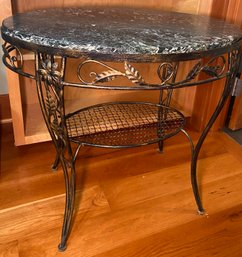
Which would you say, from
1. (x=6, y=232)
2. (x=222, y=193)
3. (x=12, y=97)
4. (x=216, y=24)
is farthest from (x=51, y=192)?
(x=216, y=24)

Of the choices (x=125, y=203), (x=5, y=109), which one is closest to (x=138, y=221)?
(x=125, y=203)

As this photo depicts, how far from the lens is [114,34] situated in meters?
0.61

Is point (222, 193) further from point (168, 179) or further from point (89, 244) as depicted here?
point (89, 244)

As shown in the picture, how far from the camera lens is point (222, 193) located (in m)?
1.06

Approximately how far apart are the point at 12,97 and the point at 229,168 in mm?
864

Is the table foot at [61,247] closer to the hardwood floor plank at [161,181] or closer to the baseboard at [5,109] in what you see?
the hardwood floor plank at [161,181]

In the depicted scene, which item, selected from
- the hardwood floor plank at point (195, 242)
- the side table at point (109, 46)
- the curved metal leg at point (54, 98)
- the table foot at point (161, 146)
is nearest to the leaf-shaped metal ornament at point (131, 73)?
the side table at point (109, 46)

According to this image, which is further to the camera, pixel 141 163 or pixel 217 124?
pixel 217 124

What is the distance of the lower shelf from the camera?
1.10 m

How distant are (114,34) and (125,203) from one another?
0.59 m

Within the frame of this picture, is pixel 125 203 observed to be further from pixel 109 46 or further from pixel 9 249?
pixel 109 46

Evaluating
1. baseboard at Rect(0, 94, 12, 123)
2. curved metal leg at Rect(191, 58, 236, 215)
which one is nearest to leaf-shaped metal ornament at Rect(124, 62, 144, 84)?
curved metal leg at Rect(191, 58, 236, 215)

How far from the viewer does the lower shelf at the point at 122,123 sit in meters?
1.10

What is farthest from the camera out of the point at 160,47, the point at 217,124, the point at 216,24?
the point at 217,124
